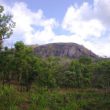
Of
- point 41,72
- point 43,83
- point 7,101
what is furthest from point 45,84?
point 7,101

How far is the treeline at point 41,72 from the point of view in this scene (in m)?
47.2

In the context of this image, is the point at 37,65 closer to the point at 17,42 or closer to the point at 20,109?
the point at 17,42

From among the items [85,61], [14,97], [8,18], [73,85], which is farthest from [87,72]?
[14,97]

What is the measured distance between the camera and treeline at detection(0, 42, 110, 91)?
47.2m

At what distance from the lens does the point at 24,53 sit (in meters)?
46.8

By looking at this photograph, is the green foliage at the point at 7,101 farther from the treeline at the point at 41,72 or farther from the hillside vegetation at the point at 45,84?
the treeline at the point at 41,72

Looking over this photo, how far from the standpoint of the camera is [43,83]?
5412 centimetres

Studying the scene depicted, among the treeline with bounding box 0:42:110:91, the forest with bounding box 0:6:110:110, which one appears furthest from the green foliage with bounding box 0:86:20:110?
the treeline with bounding box 0:42:110:91

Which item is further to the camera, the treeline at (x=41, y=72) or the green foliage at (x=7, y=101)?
the treeline at (x=41, y=72)

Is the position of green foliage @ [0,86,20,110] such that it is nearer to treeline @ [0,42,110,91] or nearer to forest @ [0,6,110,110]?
forest @ [0,6,110,110]

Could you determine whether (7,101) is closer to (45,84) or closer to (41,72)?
(41,72)

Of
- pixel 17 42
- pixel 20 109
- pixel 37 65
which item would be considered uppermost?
pixel 17 42

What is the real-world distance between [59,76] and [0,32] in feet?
127

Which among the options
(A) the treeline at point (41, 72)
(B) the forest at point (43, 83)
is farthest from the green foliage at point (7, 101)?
(A) the treeline at point (41, 72)
